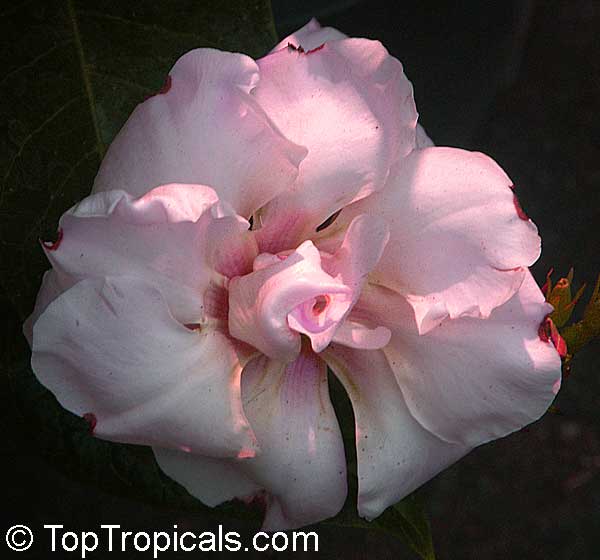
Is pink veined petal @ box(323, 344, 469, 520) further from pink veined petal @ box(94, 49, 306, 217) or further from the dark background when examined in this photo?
the dark background

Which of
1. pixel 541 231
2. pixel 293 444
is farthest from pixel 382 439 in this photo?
pixel 541 231

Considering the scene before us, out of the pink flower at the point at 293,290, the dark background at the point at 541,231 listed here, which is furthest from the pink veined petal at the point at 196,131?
the dark background at the point at 541,231

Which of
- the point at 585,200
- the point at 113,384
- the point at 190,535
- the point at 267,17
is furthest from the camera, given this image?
the point at 585,200

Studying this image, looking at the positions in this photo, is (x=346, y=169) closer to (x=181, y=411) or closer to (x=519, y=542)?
(x=181, y=411)

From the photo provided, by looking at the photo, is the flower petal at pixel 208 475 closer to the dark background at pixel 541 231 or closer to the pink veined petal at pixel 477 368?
the pink veined petal at pixel 477 368

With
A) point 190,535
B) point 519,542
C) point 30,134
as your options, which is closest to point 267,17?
point 30,134

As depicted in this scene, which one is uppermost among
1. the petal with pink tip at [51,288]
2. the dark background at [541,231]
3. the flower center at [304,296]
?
the petal with pink tip at [51,288]

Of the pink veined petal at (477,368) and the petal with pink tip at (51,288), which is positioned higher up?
the petal with pink tip at (51,288)

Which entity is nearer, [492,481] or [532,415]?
[532,415]
